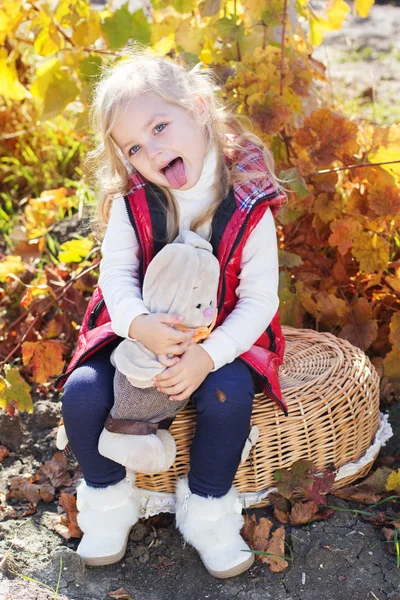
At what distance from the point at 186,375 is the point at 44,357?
810 millimetres

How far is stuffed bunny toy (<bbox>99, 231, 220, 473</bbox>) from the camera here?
1794 mm

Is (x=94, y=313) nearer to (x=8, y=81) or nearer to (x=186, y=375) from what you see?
(x=186, y=375)

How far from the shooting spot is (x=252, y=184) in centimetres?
199

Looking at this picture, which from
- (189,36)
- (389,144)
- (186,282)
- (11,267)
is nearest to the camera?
(186,282)

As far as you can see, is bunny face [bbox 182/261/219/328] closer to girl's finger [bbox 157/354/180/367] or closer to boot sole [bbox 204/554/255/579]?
girl's finger [bbox 157/354/180/367]

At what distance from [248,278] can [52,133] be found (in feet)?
7.14

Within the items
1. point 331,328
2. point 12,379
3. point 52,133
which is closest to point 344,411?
point 331,328

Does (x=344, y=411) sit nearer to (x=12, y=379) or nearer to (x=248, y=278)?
(x=248, y=278)

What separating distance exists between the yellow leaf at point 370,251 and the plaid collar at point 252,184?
449mm

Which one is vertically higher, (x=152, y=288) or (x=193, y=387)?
(x=152, y=288)

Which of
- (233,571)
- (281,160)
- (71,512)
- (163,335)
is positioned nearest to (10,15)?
(281,160)

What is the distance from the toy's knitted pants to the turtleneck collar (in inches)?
19.3

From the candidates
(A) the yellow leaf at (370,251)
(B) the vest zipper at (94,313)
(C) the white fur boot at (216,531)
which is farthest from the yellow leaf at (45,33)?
(C) the white fur boot at (216,531)

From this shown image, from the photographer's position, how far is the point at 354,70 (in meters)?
4.77
